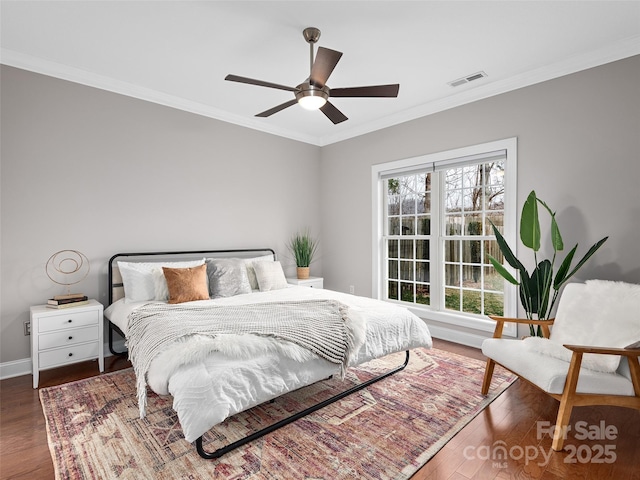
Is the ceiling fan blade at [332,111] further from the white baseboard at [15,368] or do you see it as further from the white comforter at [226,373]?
the white baseboard at [15,368]

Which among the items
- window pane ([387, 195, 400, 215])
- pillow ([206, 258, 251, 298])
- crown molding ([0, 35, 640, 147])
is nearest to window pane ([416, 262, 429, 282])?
window pane ([387, 195, 400, 215])

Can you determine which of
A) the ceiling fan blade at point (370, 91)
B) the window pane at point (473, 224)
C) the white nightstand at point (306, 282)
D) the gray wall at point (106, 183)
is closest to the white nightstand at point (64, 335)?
the gray wall at point (106, 183)

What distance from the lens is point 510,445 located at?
2.08 meters

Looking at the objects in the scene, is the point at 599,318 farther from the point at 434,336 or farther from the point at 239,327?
the point at 239,327

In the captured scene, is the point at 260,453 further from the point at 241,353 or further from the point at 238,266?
the point at 238,266

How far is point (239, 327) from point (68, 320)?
1786mm

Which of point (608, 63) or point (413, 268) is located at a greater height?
point (608, 63)

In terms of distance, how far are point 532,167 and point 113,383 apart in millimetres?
4358

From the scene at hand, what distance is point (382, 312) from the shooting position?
9.41 feet

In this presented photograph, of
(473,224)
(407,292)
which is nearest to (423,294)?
(407,292)

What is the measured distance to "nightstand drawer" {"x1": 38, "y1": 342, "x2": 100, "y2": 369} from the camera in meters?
2.89

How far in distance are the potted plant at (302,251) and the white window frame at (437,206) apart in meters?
0.98

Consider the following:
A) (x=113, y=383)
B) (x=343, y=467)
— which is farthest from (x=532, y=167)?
(x=113, y=383)

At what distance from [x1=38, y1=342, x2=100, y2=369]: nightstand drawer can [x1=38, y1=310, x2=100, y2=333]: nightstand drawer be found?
0.62ft
